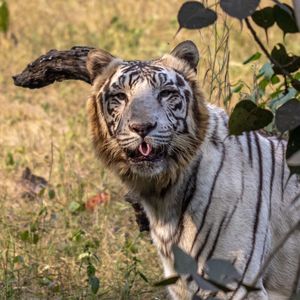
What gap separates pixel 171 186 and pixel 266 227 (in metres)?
0.39

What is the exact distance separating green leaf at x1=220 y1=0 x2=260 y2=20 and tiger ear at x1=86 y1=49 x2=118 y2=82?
1965mm

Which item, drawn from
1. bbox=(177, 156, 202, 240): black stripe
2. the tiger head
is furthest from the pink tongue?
bbox=(177, 156, 202, 240): black stripe

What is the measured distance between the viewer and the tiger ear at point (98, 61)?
409cm

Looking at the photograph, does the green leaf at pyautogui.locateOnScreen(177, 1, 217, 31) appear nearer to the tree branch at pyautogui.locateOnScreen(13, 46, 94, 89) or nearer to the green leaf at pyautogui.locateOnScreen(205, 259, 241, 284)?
the green leaf at pyautogui.locateOnScreen(205, 259, 241, 284)

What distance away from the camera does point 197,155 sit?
3.87 metres

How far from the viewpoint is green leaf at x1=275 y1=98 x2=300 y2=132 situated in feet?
7.84

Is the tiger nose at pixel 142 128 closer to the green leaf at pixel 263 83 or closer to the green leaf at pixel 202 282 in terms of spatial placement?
the green leaf at pixel 263 83

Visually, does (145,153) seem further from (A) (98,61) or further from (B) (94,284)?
(B) (94,284)

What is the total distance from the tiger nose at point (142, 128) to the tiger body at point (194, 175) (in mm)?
16

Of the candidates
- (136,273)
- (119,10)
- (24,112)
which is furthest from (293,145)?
(119,10)

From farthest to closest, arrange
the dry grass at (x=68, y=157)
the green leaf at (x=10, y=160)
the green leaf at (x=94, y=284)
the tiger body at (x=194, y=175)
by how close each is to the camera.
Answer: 1. the green leaf at (x=10, y=160)
2. the dry grass at (x=68, y=157)
3. the green leaf at (x=94, y=284)
4. the tiger body at (x=194, y=175)

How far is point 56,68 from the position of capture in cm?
443

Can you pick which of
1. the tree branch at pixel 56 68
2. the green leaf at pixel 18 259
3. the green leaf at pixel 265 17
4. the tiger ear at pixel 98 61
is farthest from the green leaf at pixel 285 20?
the green leaf at pixel 18 259

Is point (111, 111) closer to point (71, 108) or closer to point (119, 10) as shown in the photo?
point (71, 108)
